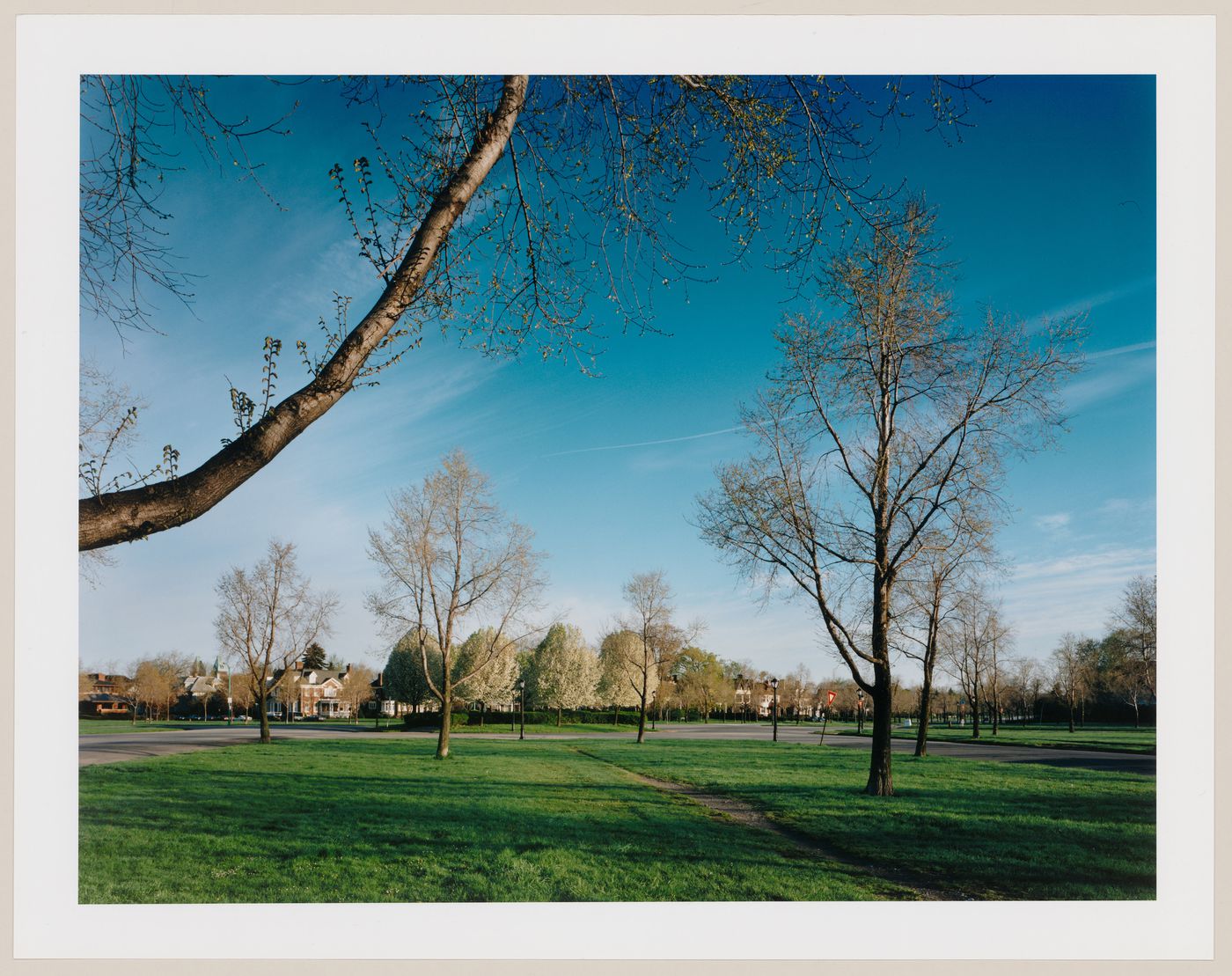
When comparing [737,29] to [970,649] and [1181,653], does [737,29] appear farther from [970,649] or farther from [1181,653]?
[970,649]

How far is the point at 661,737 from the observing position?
21406 mm

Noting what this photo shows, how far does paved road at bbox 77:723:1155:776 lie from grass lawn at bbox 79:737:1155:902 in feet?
1.02

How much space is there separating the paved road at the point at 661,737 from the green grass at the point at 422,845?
396 mm

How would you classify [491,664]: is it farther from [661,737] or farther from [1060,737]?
[1060,737]

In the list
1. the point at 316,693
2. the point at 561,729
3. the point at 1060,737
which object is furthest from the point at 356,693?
the point at 1060,737

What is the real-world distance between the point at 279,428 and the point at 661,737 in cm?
2029

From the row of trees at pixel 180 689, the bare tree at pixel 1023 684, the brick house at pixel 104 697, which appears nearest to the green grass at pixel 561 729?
the row of trees at pixel 180 689

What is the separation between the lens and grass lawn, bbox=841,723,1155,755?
31.4 feet

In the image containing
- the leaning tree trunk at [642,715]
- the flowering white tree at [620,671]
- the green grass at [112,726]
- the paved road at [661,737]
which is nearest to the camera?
the green grass at [112,726]

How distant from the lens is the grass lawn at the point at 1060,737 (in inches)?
377

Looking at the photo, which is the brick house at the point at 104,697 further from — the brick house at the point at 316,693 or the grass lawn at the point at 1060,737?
the brick house at the point at 316,693

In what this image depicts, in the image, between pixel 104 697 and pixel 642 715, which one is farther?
pixel 642 715

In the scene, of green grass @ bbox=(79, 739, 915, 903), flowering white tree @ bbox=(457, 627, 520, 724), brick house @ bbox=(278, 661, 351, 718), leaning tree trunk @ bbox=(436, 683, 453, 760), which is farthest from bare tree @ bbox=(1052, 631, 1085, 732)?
brick house @ bbox=(278, 661, 351, 718)

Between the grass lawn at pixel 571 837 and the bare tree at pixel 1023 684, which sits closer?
the grass lawn at pixel 571 837
